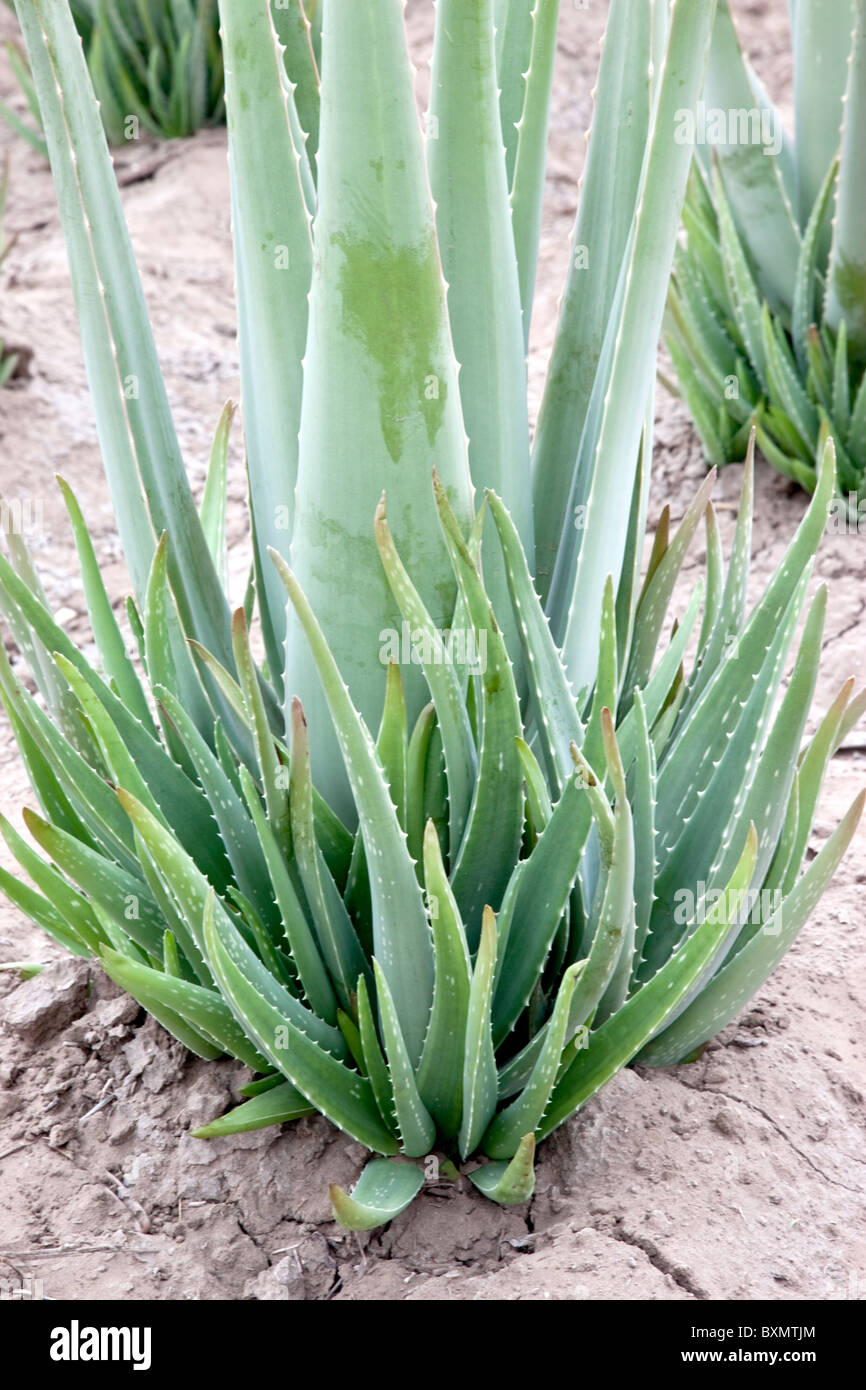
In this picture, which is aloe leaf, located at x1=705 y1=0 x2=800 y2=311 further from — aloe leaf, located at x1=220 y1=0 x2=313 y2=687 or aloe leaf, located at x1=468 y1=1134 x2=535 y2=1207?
aloe leaf, located at x1=468 y1=1134 x2=535 y2=1207

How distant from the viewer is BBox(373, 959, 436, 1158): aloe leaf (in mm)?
1175

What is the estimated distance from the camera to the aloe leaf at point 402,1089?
1175 millimetres

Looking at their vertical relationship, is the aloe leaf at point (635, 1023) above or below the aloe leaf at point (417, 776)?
below

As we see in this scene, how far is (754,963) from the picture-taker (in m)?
1.35

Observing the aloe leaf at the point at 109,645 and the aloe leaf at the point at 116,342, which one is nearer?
the aloe leaf at the point at 116,342

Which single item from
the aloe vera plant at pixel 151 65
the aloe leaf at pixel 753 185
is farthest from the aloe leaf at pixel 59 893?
the aloe vera plant at pixel 151 65

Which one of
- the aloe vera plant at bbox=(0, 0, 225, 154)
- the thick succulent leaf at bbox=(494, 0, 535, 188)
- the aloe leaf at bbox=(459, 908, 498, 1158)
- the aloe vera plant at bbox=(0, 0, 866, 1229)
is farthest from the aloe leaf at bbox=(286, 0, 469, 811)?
the aloe vera plant at bbox=(0, 0, 225, 154)

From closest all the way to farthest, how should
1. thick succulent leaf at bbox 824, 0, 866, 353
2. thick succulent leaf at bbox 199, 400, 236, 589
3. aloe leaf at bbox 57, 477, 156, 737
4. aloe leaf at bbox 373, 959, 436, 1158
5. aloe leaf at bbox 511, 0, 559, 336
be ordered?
aloe leaf at bbox 373, 959, 436, 1158
aloe leaf at bbox 511, 0, 559, 336
aloe leaf at bbox 57, 477, 156, 737
thick succulent leaf at bbox 199, 400, 236, 589
thick succulent leaf at bbox 824, 0, 866, 353

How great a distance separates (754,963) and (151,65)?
4.11 metres

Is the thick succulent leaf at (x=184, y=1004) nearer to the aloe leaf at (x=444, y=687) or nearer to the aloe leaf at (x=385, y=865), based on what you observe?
the aloe leaf at (x=385, y=865)

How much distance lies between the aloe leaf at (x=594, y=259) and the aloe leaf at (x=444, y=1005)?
1.19ft

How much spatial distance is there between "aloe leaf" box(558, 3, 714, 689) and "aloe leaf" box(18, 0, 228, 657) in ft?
1.38

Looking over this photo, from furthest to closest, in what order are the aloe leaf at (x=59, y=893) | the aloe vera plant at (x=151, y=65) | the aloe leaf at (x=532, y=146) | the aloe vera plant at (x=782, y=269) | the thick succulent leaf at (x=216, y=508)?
1. the aloe vera plant at (x=151, y=65)
2. the aloe vera plant at (x=782, y=269)
3. the thick succulent leaf at (x=216, y=508)
4. the aloe leaf at (x=59, y=893)
5. the aloe leaf at (x=532, y=146)
